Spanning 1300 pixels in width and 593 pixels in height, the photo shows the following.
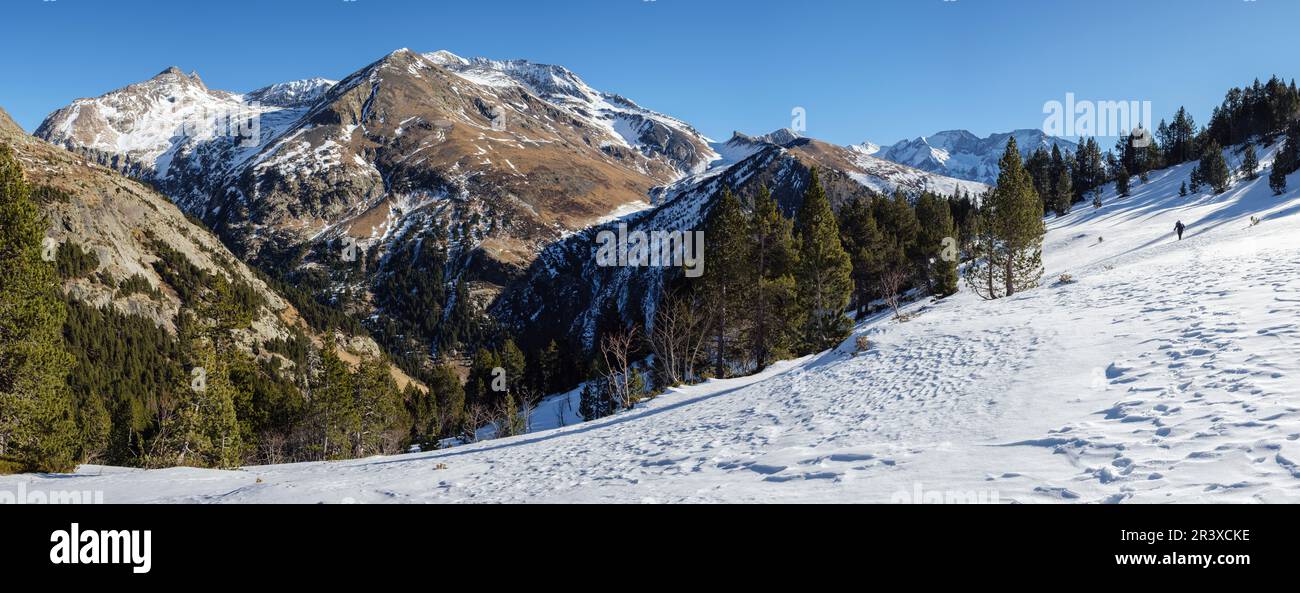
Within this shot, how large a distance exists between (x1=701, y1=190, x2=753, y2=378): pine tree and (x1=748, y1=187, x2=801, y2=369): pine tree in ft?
3.12

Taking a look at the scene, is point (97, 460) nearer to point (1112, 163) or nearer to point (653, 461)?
point (653, 461)

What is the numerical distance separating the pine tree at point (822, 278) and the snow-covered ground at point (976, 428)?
13.0m

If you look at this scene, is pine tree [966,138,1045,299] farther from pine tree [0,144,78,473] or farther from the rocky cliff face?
the rocky cliff face

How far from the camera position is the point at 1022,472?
770 centimetres

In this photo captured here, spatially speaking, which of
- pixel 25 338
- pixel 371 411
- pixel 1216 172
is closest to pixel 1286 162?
pixel 1216 172

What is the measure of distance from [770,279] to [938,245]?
26.7 metres

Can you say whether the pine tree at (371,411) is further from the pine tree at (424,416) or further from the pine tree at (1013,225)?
the pine tree at (1013,225)

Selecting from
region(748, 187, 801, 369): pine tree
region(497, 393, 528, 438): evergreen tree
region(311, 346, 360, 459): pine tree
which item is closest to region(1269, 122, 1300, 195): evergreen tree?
region(748, 187, 801, 369): pine tree

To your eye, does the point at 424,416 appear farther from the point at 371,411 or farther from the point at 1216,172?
Result: the point at 1216,172

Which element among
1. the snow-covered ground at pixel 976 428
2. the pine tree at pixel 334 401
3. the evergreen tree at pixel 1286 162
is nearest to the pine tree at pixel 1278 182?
the evergreen tree at pixel 1286 162

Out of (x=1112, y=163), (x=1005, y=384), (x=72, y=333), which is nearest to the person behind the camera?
(x=1005, y=384)

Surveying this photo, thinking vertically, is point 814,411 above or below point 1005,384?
below

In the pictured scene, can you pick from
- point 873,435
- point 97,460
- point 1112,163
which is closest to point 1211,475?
point 873,435
